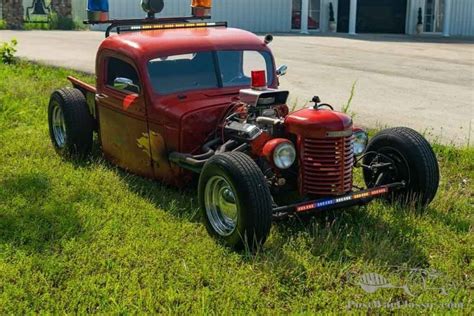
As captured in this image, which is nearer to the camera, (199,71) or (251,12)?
(199,71)

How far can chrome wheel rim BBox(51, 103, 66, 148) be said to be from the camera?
261 inches

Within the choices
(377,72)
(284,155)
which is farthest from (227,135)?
(377,72)

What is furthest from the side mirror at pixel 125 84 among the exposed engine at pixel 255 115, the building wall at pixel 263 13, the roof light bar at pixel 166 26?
the building wall at pixel 263 13

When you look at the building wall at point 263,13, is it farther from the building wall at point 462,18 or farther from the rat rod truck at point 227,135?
the rat rod truck at point 227,135

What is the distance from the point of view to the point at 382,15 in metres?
28.1

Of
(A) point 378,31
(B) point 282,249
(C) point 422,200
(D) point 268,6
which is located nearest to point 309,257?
(B) point 282,249

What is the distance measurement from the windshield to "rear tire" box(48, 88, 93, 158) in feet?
4.20

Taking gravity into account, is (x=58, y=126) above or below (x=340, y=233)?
above

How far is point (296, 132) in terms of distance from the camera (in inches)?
179

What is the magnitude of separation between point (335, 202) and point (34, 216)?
7.84ft

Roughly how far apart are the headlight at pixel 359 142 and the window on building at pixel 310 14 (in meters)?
22.3

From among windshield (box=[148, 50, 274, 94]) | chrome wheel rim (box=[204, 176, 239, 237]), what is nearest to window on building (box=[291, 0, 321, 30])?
windshield (box=[148, 50, 274, 94])

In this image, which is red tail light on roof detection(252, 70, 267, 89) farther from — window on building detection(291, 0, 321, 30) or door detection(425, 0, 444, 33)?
door detection(425, 0, 444, 33)

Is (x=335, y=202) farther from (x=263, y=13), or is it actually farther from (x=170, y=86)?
(x=263, y=13)
